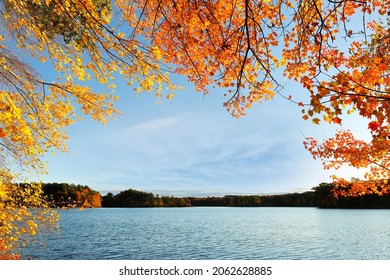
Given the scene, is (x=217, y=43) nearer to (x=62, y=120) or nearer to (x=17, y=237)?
(x=62, y=120)

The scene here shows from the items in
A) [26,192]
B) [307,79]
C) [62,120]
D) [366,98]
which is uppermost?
[62,120]

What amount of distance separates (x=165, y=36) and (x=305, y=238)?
34.7m

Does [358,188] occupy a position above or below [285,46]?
below

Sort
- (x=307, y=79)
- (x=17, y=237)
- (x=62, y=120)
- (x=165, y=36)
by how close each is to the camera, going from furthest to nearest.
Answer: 1. (x=62, y=120)
2. (x=17, y=237)
3. (x=165, y=36)
4. (x=307, y=79)

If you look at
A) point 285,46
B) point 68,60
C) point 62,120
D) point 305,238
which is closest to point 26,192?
point 62,120

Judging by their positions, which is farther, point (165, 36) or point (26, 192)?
point (26, 192)

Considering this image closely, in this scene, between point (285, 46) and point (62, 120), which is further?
point (62, 120)

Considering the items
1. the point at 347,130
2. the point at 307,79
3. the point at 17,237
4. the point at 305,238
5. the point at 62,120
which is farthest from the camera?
the point at 305,238

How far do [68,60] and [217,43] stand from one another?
4059mm

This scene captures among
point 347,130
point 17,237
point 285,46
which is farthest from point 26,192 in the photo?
point 347,130
